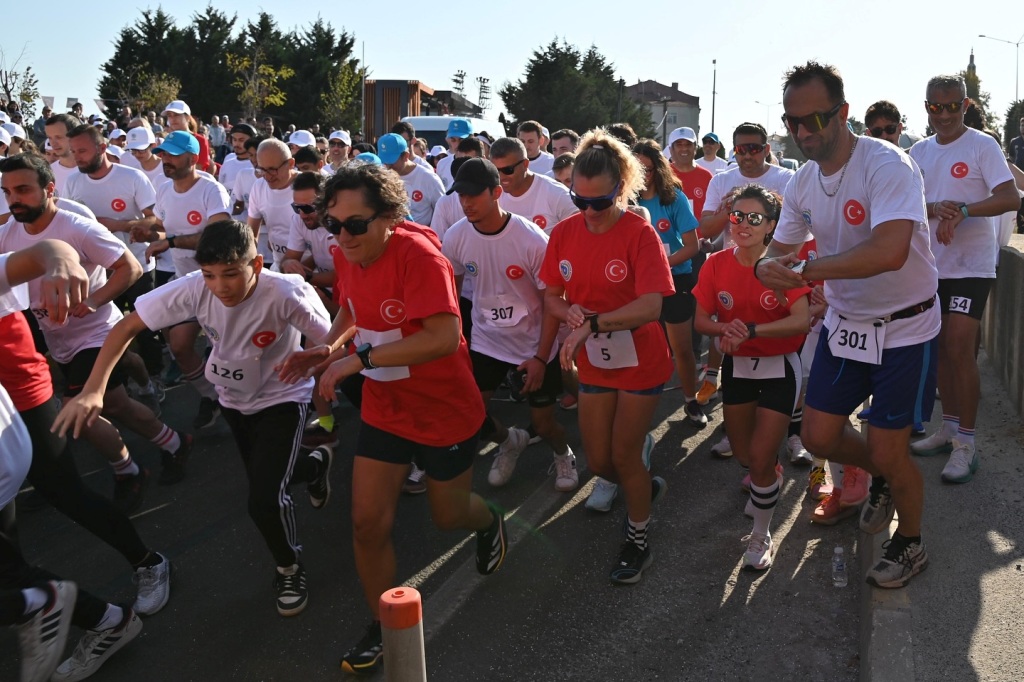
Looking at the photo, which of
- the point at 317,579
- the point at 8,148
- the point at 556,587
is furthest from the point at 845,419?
the point at 8,148

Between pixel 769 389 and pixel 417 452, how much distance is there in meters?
1.85

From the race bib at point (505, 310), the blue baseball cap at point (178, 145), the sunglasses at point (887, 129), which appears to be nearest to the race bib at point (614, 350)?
the race bib at point (505, 310)

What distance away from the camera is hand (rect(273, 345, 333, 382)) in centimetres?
396

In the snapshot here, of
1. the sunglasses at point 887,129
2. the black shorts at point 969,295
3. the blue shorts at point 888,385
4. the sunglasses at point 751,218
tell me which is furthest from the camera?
the sunglasses at point 887,129

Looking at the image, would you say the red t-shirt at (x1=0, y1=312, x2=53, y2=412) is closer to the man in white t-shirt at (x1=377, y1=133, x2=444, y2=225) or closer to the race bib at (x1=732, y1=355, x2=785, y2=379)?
the race bib at (x1=732, y1=355, x2=785, y2=379)

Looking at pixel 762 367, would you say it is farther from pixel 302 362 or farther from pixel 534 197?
Result: pixel 534 197

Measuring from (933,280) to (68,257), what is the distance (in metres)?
3.46

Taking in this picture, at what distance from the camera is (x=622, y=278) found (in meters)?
4.51

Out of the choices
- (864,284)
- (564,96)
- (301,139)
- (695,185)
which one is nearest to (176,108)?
(301,139)

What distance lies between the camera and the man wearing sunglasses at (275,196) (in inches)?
308

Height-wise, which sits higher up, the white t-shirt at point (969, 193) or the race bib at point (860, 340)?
the white t-shirt at point (969, 193)

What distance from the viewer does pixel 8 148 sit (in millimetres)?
10312

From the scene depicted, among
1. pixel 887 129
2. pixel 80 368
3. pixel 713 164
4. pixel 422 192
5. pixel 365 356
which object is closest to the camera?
pixel 365 356

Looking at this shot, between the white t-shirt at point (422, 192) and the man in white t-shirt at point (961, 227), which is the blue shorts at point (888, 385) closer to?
the man in white t-shirt at point (961, 227)
